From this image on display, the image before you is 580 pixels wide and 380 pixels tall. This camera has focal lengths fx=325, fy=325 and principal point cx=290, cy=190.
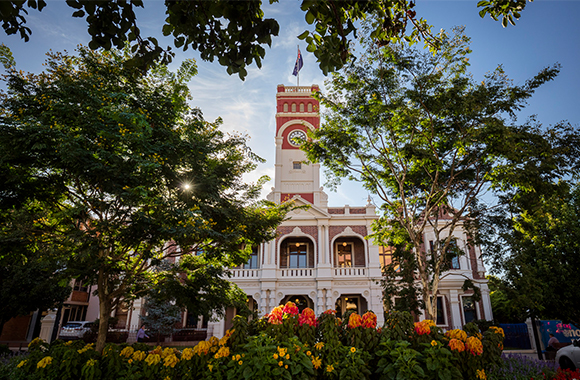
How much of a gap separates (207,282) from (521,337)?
22.9m

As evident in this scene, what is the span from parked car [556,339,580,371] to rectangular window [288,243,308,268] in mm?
16145

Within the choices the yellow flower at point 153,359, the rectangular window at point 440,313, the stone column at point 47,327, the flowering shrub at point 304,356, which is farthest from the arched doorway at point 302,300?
the yellow flower at point 153,359

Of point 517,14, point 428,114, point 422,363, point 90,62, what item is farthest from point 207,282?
point 428,114

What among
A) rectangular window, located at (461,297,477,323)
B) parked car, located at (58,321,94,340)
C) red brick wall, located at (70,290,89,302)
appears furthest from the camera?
red brick wall, located at (70,290,89,302)

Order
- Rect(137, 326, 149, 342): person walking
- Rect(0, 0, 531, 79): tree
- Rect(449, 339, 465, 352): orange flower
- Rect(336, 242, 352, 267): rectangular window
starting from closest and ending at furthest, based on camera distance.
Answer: Rect(0, 0, 531, 79): tree → Rect(449, 339, 465, 352): orange flower → Rect(137, 326, 149, 342): person walking → Rect(336, 242, 352, 267): rectangular window

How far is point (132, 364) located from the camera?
6273 millimetres

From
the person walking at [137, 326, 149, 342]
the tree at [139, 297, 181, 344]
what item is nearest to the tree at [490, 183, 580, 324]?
the tree at [139, 297, 181, 344]

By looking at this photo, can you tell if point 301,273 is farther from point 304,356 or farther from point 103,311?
point 304,356

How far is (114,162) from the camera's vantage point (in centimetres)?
667

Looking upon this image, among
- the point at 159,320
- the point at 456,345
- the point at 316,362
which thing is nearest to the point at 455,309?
the point at 159,320

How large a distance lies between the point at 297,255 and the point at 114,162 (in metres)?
20.1

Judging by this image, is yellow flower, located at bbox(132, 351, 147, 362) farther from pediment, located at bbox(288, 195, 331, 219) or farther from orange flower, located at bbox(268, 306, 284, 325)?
pediment, located at bbox(288, 195, 331, 219)

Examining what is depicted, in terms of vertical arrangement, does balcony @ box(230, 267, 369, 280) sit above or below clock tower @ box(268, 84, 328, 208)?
below

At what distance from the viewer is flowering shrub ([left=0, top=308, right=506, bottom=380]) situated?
5309mm
